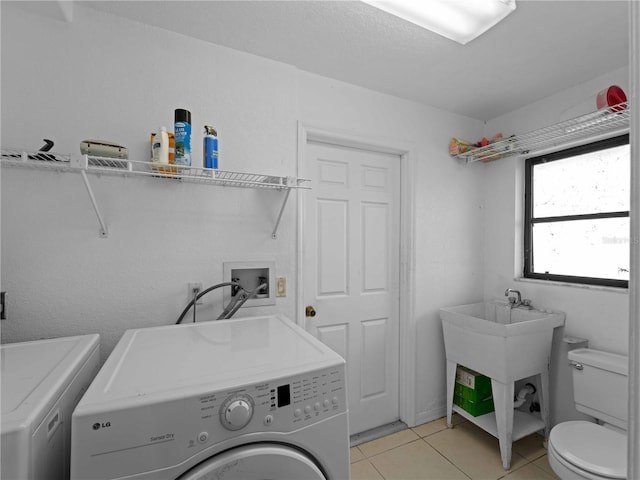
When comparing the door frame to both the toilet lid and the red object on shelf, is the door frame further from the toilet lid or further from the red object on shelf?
the red object on shelf

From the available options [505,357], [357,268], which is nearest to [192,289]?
[357,268]

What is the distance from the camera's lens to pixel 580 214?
6.67 feet

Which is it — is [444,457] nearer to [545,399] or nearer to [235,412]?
[545,399]

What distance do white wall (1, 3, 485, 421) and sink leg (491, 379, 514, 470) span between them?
135 centimetres

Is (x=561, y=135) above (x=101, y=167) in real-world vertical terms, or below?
above

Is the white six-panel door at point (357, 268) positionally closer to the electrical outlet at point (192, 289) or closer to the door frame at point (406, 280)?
the door frame at point (406, 280)

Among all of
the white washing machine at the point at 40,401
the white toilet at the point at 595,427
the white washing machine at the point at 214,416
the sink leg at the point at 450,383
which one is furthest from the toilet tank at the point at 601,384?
the white washing machine at the point at 40,401

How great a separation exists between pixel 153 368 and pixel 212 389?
264 millimetres

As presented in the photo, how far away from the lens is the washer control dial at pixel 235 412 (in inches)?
31.7

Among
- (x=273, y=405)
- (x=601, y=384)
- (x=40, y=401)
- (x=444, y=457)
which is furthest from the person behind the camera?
(x=444, y=457)

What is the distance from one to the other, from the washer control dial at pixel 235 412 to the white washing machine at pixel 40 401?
41 centimetres

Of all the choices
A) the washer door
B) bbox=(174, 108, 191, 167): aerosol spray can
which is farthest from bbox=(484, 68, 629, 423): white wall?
bbox=(174, 108, 191, 167): aerosol spray can

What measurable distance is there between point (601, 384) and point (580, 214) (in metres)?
1.06

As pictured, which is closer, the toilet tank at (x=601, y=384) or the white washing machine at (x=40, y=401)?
the white washing machine at (x=40, y=401)
